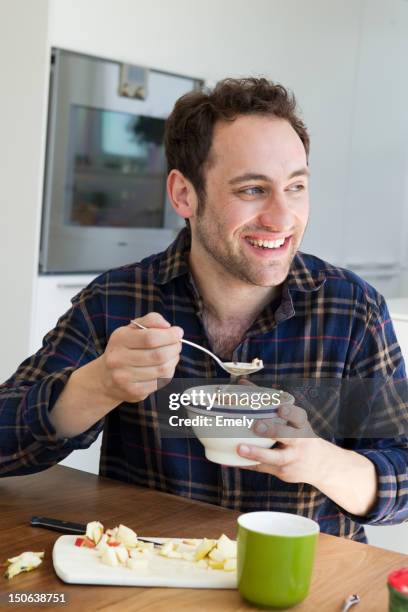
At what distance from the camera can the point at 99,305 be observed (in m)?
1.58

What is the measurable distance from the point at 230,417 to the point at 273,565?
0.24 metres

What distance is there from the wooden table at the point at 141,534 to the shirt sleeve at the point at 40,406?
0.12 ft

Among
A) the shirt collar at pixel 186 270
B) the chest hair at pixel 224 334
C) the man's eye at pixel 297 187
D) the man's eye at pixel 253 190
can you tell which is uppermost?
the man's eye at pixel 297 187

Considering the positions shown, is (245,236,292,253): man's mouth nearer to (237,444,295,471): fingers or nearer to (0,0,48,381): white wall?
(237,444,295,471): fingers

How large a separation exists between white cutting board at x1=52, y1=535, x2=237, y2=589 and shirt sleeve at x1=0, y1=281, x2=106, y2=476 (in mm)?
354

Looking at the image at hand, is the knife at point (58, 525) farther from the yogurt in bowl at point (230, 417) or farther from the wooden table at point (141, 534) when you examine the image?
the yogurt in bowl at point (230, 417)

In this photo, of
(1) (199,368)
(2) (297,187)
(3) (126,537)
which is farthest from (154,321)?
(2) (297,187)

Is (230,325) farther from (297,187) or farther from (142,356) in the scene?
(142,356)

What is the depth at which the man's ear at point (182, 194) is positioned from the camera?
1639mm

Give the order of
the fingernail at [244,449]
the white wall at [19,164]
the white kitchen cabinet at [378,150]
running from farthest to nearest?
the white kitchen cabinet at [378,150] < the white wall at [19,164] < the fingernail at [244,449]

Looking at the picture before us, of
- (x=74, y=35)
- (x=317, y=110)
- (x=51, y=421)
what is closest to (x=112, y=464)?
(x=51, y=421)

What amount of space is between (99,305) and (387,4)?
10.3ft

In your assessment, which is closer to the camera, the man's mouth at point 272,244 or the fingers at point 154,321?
the fingers at point 154,321

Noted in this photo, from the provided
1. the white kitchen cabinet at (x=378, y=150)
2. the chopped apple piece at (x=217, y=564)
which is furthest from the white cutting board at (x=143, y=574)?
the white kitchen cabinet at (x=378, y=150)
